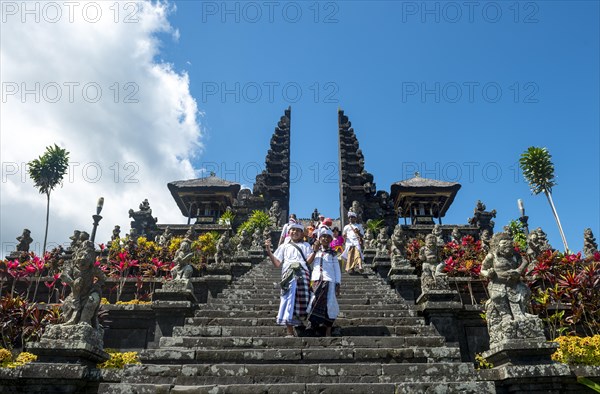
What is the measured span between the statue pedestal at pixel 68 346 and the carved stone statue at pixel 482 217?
72.4 feet

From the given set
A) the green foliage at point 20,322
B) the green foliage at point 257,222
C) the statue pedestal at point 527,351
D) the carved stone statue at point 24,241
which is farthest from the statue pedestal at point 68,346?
the green foliage at point 257,222

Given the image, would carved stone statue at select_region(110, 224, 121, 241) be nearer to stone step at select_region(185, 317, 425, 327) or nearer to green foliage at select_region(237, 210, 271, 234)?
green foliage at select_region(237, 210, 271, 234)

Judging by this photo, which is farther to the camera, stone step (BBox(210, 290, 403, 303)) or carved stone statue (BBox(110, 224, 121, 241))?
carved stone statue (BBox(110, 224, 121, 241))

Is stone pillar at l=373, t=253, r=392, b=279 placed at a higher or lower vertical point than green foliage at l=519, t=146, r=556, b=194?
lower

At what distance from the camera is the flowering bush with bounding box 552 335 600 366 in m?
5.64

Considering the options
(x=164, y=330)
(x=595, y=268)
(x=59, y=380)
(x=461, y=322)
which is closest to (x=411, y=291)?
(x=461, y=322)

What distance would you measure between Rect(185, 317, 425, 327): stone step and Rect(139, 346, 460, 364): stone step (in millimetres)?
1048

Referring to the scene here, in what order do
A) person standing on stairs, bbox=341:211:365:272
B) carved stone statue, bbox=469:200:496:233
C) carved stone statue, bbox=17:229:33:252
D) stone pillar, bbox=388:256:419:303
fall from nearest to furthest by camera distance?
stone pillar, bbox=388:256:419:303 < person standing on stairs, bbox=341:211:365:272 < carved stone statue, bbox=17:229:33:252 < carved stone statue, bbox=469:200:496:233

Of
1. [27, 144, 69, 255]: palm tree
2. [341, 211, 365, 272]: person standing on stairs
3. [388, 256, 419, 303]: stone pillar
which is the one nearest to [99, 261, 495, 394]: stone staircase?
[388, 256, 419, 303]: stone pillar

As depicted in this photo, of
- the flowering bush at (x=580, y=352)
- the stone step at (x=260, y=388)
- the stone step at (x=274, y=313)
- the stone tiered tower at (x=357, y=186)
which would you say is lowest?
the stone step at (x=260, y=388)

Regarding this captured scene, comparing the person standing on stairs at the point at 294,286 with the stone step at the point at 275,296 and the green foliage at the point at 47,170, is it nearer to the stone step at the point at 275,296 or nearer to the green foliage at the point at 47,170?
the stone step at the point at 275,296

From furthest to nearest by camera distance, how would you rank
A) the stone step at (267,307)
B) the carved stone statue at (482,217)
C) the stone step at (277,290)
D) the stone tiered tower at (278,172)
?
1. the stone tiered tower at (278,172)
2. the carved stone statue at (482,217)
3. the stone step at (277,290)
4. the stone step at (267,307)

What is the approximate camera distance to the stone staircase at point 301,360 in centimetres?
434

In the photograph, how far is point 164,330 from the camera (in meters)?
6.91
